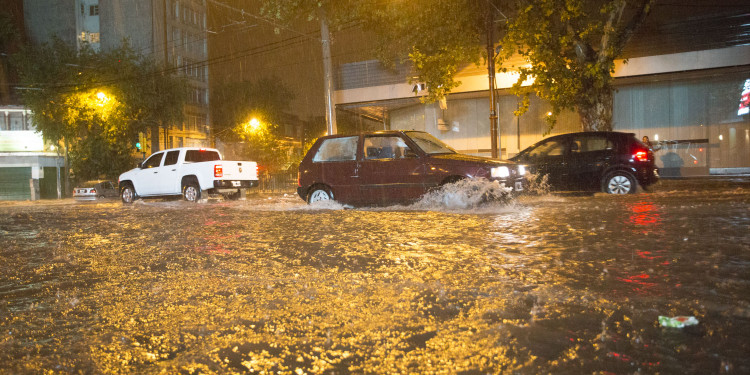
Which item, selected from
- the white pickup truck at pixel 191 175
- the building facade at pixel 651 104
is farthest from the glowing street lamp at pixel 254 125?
the white pickup truck at pixel 191 175

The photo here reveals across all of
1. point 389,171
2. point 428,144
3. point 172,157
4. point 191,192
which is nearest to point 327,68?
point 172,157

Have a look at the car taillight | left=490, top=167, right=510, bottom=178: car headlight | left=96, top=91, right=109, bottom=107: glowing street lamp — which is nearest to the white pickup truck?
left=490, top=167, right=510, bottom=178: car headlight

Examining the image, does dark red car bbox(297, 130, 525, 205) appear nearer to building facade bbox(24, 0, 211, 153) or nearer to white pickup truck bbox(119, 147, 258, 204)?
white pickup truck bbox(119, 147, 258, 204)

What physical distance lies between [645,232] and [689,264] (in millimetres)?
2117

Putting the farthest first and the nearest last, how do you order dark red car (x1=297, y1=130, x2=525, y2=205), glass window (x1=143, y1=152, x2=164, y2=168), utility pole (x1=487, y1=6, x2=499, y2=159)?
glass window (x1=143, y1=152, x2=164, y2=168), utility pole (x1=487, y1=6, x2=499, y2=159), dark red car (x1=297, y1=130, x2=525, y2=205)

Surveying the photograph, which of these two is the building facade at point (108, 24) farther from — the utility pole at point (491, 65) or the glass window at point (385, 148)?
the glass window at point (385, 148)

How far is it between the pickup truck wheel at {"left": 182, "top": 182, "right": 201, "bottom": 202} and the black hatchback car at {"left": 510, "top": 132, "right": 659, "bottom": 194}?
34.1ft

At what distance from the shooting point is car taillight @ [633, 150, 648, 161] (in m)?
13.0

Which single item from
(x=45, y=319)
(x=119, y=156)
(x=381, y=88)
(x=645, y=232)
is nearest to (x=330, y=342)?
(x=45, y=319)

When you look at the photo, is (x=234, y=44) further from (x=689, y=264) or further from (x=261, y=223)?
(x=689, y=264)

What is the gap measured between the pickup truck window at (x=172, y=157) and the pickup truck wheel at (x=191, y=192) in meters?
1.07

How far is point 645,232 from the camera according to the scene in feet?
23.2

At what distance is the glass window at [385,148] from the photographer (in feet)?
37.3

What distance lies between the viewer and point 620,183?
43.5 feet
